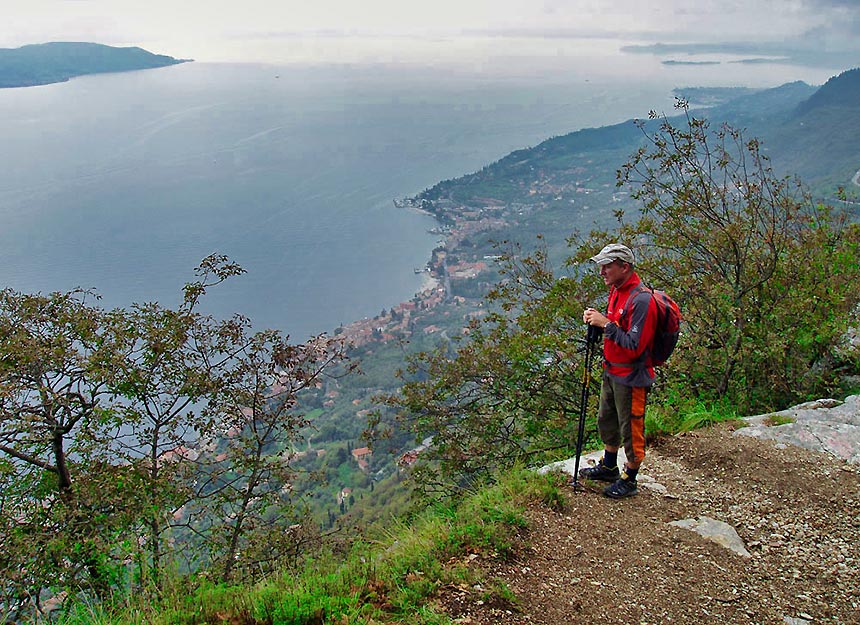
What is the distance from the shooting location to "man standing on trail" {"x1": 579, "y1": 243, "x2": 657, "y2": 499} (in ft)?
13.0

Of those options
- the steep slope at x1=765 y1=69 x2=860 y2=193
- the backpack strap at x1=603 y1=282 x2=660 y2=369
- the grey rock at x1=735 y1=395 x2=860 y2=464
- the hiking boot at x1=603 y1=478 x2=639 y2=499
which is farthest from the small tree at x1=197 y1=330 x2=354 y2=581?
the steep slope at x1=765 y1=69 x2=860 y2=193

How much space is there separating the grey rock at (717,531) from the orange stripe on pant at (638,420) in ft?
1.85

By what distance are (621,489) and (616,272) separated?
176 centimetres

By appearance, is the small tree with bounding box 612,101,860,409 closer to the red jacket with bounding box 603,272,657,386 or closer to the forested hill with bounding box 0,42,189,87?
the red jacket with bounding box 603,272,657,386

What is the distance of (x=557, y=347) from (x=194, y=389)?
17.1 ft

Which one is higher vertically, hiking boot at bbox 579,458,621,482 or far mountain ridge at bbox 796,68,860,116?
far mountain ridge at bbox 796,68,860,116

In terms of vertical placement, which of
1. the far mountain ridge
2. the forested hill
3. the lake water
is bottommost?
the lake water

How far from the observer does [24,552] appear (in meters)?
5.19

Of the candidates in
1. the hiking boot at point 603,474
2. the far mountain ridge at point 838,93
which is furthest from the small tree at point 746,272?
the far mountain ridge at point 838,93

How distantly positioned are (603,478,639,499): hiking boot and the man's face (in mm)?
1618

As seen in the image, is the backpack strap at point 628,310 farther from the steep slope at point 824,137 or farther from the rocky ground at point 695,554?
the steep slope at point 824,137

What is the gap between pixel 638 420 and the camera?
4242 mm

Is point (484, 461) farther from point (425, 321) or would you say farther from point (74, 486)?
point (425, 321)

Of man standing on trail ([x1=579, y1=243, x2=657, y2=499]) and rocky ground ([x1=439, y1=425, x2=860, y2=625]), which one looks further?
man standing on trail ([x1=579, y1=243, x2=657, y2=499])
